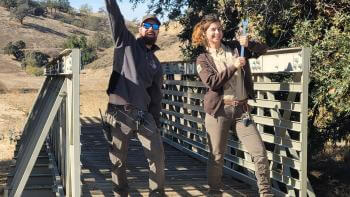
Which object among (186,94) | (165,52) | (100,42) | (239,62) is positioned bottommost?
(186,94)

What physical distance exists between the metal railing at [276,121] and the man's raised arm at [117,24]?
4.93 ft

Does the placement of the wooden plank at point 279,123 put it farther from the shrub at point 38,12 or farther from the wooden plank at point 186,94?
the shrub at point 38,12

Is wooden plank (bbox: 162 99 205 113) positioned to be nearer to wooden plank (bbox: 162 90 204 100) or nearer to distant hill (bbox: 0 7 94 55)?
wooden plank (bbox: 162 90 204 100)

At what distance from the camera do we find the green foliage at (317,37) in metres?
6.72

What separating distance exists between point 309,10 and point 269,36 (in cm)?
87

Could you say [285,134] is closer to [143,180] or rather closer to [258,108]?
[258,108]

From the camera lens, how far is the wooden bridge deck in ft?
18.9

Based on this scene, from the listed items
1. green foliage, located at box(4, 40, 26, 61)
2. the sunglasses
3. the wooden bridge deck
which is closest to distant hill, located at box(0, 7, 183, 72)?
green foliage, located at box(4, 40, 26, 61)

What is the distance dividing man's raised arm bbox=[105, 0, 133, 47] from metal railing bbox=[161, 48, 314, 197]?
1.50 meters

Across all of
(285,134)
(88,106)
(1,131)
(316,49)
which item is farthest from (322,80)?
(88,106)

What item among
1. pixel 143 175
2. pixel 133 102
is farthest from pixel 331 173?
pixel 133 102

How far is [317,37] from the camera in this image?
24.3ft

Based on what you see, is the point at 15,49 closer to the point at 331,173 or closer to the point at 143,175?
the point at 331,173

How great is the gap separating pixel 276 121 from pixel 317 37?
2619 mm
